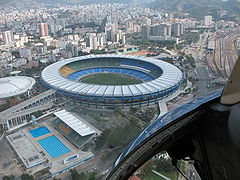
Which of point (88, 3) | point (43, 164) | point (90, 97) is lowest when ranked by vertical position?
point (43, 164)

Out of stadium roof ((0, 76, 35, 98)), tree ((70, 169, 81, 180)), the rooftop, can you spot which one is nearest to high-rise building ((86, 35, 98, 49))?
stadium roof ((0, 76, 35, 98))

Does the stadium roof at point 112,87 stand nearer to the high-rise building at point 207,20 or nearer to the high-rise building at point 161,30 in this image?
the high-rise building at point 161,30

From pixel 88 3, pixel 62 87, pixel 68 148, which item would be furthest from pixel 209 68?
pixel 88 3

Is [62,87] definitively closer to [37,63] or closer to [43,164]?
[43,164]

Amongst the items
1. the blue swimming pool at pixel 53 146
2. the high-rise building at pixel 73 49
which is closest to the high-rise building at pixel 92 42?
the high-rise building at pixel 73 49

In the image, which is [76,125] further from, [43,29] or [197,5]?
[197,5]

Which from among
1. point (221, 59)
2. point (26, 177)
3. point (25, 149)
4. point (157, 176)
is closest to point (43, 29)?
point (221, 59)
